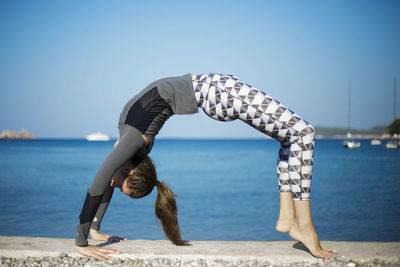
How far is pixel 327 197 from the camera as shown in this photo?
13500 mm

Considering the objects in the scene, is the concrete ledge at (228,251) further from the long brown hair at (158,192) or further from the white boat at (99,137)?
the white boat at (99,137)

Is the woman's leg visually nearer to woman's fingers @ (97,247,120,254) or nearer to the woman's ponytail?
the woman's ponytail

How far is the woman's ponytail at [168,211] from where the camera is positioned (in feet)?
10.3

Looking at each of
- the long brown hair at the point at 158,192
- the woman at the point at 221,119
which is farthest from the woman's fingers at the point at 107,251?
the long brown hair at the point at 158,192

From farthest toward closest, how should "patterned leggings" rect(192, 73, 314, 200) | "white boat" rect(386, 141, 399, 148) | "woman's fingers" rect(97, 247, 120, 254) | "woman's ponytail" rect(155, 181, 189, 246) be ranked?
1. "white boat" rect(386, 141, 399, 148)
2. "woman's ponytail" rect(155, 181, 189, 246)
3. "woman's fingers" rect(97, 247, 120, 254)
4. "patterned leggings" rect(192, 73, 314, 200)

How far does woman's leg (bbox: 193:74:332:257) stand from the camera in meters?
2.63

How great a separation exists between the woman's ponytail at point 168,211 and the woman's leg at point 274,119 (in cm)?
83

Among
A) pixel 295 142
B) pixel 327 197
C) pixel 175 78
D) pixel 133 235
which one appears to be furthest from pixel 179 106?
pixel 327 197

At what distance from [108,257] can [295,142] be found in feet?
5.48

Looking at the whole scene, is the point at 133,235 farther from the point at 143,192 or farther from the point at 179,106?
the point at 179,106

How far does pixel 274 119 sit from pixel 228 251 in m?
1.18

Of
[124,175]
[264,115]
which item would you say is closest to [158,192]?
[124,175]

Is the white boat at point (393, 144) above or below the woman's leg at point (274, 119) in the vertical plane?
below

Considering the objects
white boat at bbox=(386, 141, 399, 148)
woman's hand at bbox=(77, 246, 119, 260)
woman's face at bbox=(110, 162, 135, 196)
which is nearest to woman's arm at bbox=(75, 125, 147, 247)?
woman's hand at bbox=(77, 246, 119, 260)
